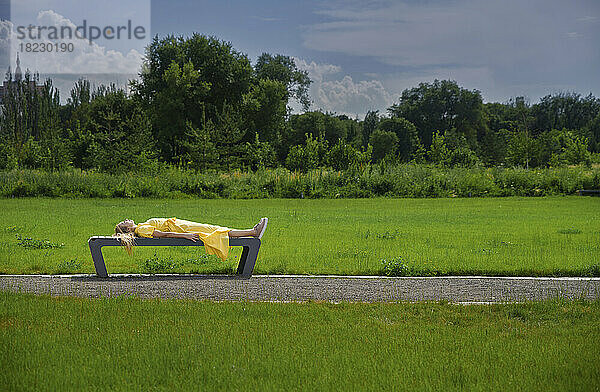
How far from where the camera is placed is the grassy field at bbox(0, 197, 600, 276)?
10172 millimetres

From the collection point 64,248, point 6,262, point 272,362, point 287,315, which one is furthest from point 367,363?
point 64,248

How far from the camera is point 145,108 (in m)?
54.7

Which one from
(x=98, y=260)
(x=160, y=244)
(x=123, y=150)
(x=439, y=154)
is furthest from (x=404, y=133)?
(x=98, y=260)

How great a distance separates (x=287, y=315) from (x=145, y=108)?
50433 mm

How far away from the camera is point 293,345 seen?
571 cm

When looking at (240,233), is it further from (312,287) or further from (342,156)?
(342,156)

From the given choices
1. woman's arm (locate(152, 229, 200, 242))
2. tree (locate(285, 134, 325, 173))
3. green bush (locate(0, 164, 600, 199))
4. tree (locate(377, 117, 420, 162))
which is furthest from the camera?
tree (locate(377, 117, 420, 162))

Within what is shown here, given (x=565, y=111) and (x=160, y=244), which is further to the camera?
(x=565, y=111)

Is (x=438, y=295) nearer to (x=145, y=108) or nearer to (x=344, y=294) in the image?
(x=344, y=294)

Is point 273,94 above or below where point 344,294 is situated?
above

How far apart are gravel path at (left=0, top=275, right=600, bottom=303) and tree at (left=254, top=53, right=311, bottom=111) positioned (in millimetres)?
60193

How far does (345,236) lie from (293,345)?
852cm

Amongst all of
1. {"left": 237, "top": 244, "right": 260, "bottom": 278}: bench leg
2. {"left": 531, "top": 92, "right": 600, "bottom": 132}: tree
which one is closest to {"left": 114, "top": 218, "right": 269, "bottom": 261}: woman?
{"left": 237, "top": 244, "right": 260, "bottom": 278}: bench leg

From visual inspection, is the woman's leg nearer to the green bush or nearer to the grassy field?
the grassy field
